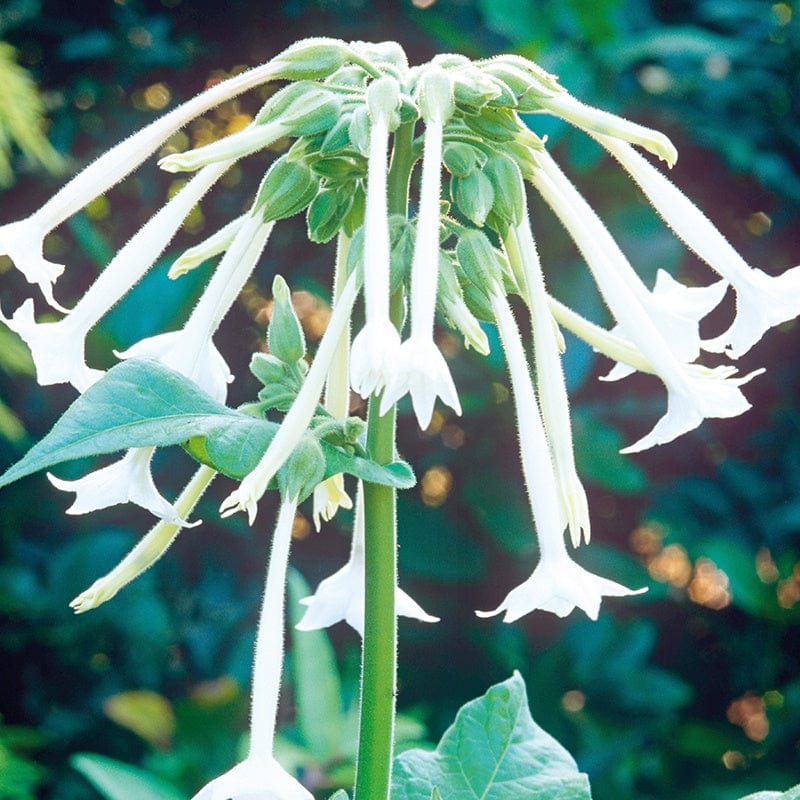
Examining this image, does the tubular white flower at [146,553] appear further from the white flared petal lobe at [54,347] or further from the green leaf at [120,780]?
the green leaf at [120,780]

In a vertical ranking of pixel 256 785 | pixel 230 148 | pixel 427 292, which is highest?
pixel 230 148

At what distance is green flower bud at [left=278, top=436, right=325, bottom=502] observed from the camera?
608 millimetres

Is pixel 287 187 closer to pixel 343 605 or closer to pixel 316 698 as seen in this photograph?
pixel 343 605

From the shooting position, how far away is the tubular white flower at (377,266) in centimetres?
56

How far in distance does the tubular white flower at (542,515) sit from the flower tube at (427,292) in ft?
0.26

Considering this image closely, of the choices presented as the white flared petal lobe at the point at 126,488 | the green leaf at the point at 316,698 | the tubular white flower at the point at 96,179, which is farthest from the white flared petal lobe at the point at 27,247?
the green leaf at the point at 316,698

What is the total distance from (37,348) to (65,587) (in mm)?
1153

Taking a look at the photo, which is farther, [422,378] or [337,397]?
[337,397]

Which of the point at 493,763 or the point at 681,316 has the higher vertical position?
the point at 681,316

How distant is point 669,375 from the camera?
0.68 meters

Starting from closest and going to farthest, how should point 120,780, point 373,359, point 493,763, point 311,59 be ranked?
1. point 373,359
2. point 311,59
3. point 493,763
4. point 120,780

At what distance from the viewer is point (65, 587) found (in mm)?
1771

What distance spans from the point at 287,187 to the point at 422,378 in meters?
0.16

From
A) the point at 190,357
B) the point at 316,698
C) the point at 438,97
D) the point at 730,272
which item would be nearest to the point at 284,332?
the point at 190,357
